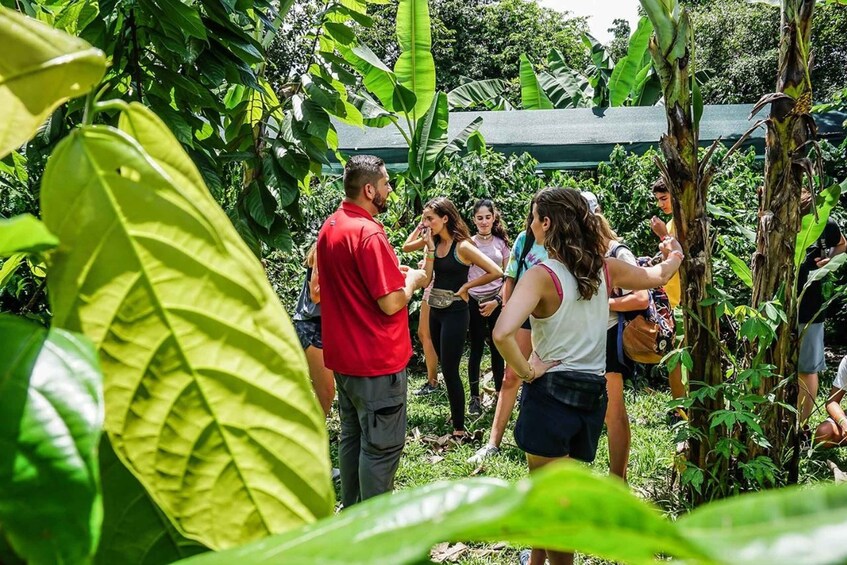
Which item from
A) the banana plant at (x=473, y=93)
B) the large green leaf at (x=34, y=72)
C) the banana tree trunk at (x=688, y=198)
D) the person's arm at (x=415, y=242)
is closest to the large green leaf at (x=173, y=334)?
the large green leaf at (x=34, y=72)

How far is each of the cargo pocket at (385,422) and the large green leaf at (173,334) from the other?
9.50 feet

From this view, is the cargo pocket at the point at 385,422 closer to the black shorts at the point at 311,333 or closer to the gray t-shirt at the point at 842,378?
the black shorts at the point at 311,333

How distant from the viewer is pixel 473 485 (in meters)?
0.21

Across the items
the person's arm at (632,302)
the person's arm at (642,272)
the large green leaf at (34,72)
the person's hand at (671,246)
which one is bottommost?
the person's arm at (632,302)

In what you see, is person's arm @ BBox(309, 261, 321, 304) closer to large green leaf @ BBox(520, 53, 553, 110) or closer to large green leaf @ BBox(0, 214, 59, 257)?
large green leaf @ BBox(0, 214, 59, 257)

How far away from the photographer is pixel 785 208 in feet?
10.1

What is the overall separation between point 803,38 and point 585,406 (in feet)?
5.85

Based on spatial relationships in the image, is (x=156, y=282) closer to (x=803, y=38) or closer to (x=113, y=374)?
(x=113, y=374)

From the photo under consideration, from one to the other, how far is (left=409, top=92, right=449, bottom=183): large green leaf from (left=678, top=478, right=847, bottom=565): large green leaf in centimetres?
714

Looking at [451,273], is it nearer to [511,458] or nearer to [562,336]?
[511,458]

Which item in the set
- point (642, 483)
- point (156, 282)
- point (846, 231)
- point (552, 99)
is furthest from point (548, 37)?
point (156, 282)

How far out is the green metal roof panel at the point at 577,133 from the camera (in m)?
8.24

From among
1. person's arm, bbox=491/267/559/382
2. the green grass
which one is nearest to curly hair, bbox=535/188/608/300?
person's arm, bbox=491/267/559/382

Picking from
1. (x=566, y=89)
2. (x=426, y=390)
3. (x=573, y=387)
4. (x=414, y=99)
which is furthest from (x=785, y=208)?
(x=566, y=89)
